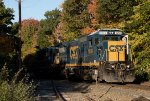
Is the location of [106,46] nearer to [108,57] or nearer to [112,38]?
[108,57]

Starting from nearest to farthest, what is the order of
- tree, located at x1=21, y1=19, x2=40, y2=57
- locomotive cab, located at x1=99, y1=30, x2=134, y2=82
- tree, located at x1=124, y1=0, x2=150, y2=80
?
locomotive cab, located at x1=99, y1=30, x2=134, y2=82
tree, located at x1=124, y1=0, x2=150, y2=80
tree, located at x1=21, y1=19, x2=40, y2=57

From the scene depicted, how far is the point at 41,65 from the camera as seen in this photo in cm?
4703

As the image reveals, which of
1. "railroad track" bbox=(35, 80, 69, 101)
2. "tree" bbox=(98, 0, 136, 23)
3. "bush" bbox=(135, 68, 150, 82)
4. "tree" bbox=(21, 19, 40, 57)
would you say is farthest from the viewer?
"tree" bbox=(21, 19, 40, 57)

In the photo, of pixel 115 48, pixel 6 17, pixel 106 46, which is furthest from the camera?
pixel 6 17

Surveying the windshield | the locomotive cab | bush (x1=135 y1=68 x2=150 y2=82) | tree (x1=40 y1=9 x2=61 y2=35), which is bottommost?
bush (x1=135 y1=68 x2=150 y2=82)

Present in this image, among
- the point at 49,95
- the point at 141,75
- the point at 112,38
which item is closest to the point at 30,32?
the point at 141,75

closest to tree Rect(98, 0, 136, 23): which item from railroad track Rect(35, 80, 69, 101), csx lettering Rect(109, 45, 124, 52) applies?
csx lettering Rect(109, 45, 124, 52)

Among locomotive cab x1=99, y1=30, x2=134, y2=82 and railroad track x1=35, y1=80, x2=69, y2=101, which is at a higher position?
locomotive cab x1=99, y1=30, x2=134, y2=82

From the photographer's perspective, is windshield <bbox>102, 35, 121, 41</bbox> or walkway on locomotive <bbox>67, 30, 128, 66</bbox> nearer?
walkway on locomotive <bbox>67, 30, 128, 66</bbox>

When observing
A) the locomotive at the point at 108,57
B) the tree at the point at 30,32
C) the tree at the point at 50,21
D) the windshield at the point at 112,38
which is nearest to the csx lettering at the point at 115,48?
the locomotive at the point at 108,57

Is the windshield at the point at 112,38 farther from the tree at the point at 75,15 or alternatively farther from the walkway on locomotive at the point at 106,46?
the tree at the point at 75,15

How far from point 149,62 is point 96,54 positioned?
250 inches

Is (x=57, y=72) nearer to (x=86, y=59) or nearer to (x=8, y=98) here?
(x=86, y=59)

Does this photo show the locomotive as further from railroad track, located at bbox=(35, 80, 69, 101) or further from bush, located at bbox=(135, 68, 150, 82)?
bush, located at bbox=(135, 68, 150, 82)
